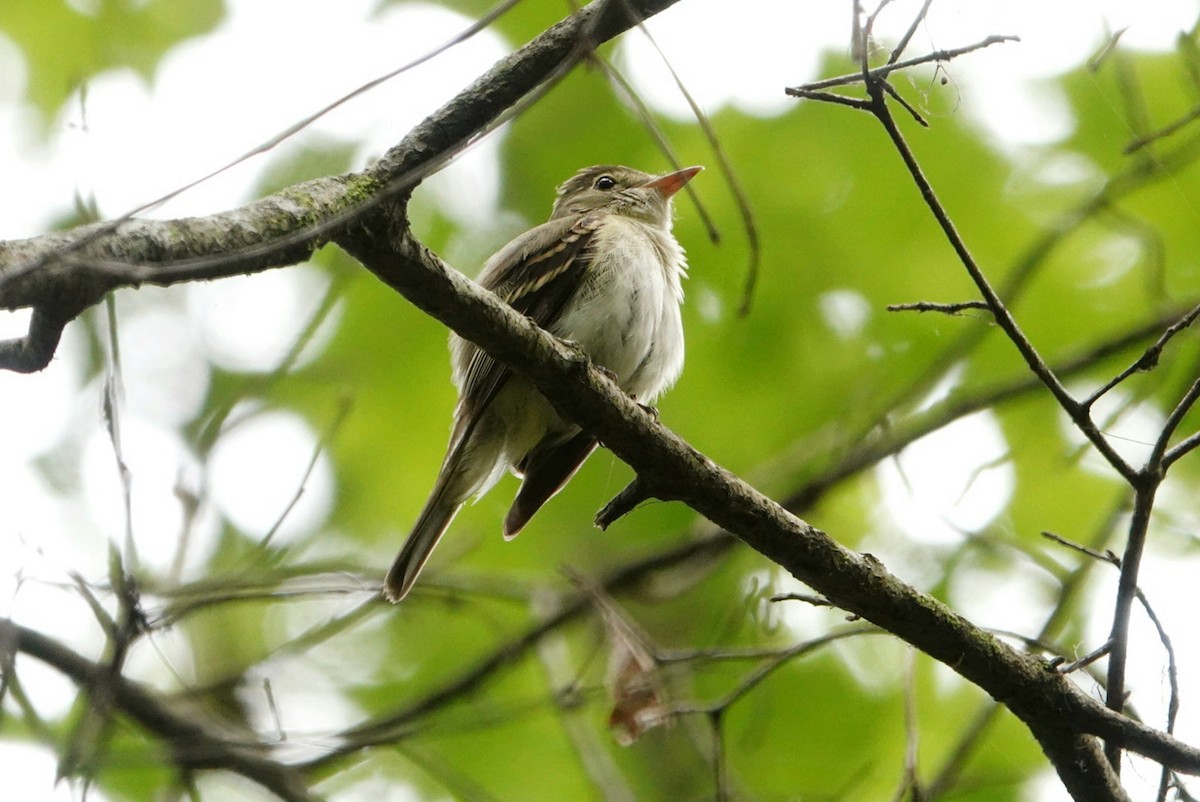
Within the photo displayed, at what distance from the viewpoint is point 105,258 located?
200cm

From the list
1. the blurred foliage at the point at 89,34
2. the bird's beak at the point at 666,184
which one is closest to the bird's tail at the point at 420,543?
the bird's beak at the point at 666,184

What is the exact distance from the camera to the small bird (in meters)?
4.87

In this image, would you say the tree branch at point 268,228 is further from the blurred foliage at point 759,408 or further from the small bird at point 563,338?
the blurred foliage at point 759,408

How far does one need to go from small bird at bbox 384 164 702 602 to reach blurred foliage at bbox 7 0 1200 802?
563mm

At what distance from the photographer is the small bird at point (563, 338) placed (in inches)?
192

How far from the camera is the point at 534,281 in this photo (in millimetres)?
5016

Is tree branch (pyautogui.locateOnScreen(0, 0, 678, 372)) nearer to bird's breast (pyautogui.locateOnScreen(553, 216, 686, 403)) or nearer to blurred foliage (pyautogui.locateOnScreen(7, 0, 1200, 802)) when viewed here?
bird's breast (pyautogui.locateOnScreen(553, 216, 686, 403))

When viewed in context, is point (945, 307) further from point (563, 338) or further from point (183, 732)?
point (183, 732)

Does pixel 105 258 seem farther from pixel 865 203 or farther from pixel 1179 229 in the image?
A: pixel 1179 229

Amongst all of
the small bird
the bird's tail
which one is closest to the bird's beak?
the small bird

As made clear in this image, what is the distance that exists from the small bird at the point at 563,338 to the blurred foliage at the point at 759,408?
56 centimetres

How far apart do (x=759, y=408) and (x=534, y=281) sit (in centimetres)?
190

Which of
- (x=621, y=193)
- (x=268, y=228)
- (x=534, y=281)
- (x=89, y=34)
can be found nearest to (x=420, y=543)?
(x=534, y=281)

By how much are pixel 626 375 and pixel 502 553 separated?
2.28m
